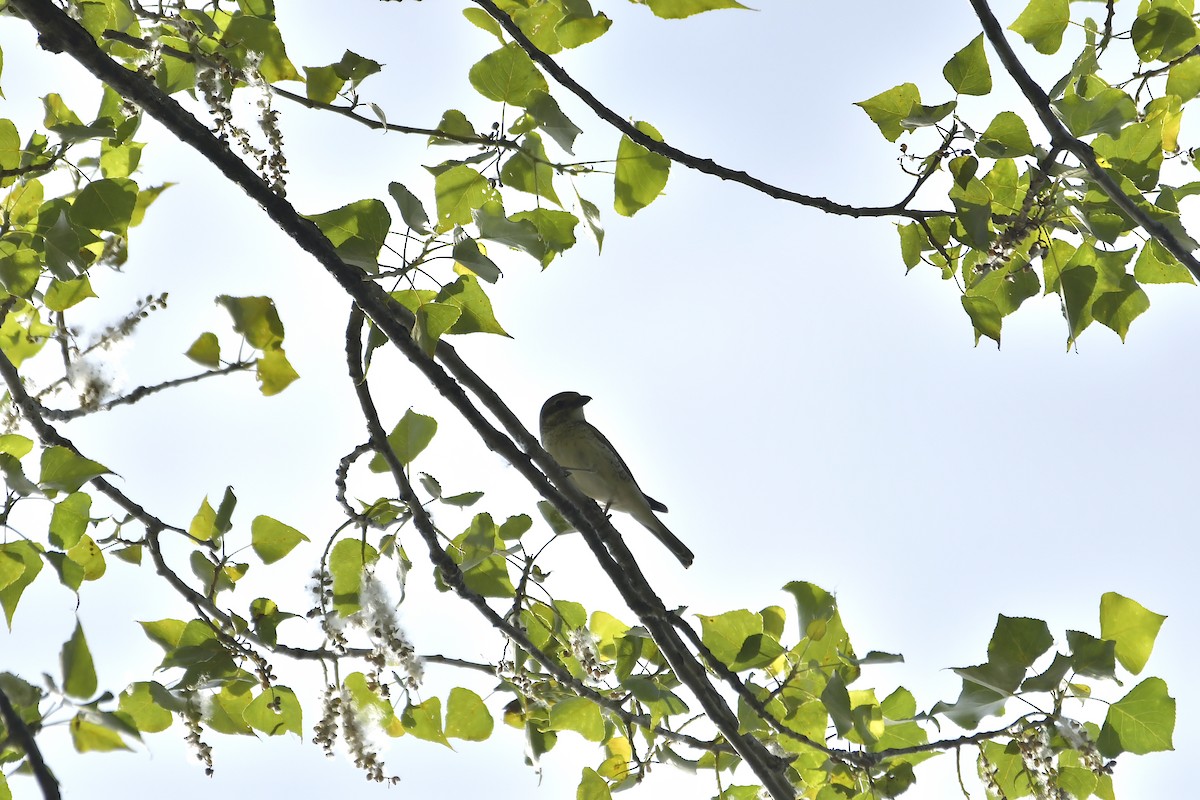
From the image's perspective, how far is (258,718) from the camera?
3391 millimetres

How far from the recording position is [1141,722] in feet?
9.17

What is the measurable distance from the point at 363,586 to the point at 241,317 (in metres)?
0.94

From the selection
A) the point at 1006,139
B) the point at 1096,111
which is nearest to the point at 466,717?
the point at 1006,139

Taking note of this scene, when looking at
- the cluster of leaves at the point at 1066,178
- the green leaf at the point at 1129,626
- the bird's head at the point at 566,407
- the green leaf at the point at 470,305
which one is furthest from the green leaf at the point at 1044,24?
the bird's head at the point at 566,407

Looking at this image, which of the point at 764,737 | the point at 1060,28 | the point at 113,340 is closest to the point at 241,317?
the point at 113,340

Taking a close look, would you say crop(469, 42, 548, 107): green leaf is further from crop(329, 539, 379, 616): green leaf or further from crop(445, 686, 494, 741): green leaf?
crop(445, 686, 494, 741): green leaf

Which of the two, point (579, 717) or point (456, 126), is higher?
point (456, 126)

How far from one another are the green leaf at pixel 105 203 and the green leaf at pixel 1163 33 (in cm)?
324

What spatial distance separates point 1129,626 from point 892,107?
170 centimetres

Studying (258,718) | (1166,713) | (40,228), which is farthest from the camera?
(258,718)

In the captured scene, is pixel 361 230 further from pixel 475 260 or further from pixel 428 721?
pixel 428 721

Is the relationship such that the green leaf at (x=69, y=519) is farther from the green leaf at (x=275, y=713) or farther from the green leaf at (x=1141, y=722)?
the green leaf at (x=1141, y=722)

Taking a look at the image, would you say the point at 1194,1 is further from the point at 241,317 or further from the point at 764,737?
the point at 241,317

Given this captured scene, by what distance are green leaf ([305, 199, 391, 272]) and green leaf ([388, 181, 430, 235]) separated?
0.04 m
